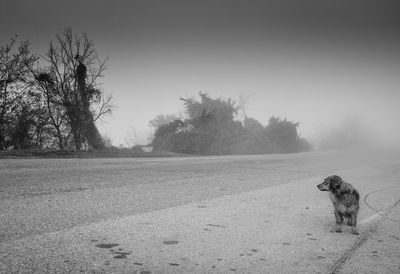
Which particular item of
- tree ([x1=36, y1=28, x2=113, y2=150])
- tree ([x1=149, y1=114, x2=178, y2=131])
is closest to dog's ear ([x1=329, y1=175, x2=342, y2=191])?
tree ([x1=36, y1=28, x2=113, y2=150])

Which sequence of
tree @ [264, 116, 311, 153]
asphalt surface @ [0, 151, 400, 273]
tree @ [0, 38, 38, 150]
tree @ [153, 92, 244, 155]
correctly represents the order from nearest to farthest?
asphalt surface @ [0, 151, 400, 273] → tree @ [0, 38, 38, 150] → tree @ [153, 92, 244, 155] → tree @ [264, 116, 311, 153]

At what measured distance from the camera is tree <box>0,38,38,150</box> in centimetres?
2011

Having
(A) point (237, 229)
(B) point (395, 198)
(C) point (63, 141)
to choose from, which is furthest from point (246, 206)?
(C) point (63, 141)

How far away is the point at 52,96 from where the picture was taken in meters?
22.6

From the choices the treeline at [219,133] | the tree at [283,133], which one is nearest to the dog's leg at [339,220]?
the treeline at [219,133]

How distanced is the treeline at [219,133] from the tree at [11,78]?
44.5ft

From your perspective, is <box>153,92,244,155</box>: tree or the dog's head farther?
<box>153,92,244,155</box>: tree

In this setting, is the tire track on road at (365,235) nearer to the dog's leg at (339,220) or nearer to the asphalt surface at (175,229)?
the asphalt surface at (175,229)

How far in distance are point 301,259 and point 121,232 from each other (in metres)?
2.25

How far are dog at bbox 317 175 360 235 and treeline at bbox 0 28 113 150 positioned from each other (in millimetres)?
21005

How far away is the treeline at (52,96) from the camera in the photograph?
20.6 m

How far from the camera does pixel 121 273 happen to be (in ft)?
9.26

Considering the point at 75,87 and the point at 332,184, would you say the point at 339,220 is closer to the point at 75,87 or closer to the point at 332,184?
the point at 332,184

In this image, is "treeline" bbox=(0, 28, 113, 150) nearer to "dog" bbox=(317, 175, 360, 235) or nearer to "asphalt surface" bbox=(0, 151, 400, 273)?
"asphalt surface" bbox=(0, 151, 400, 273)
